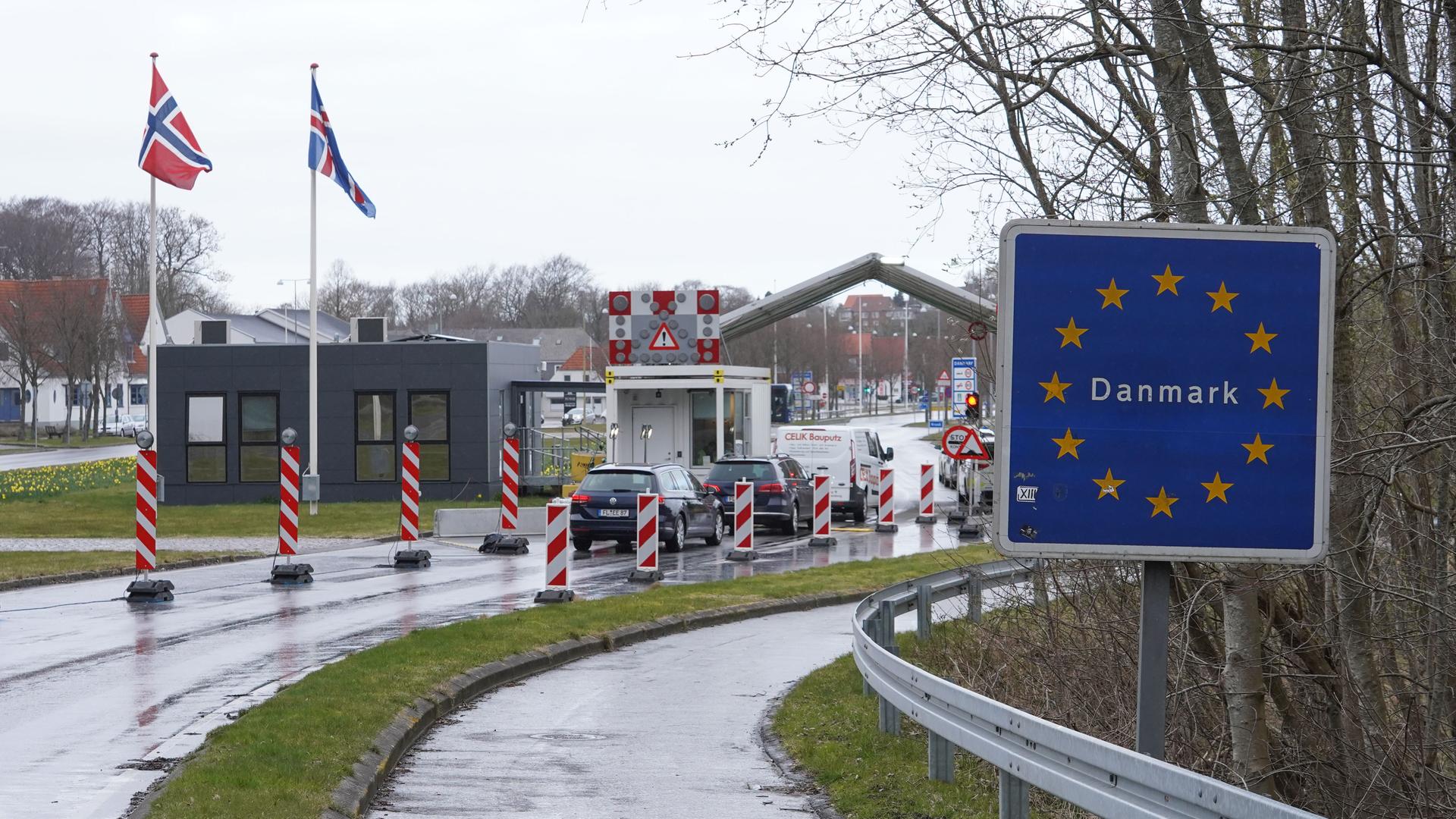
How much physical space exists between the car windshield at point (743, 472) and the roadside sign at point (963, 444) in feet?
13.6

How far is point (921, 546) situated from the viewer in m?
28.3

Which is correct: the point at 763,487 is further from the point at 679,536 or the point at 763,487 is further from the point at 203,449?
the point at 203,449

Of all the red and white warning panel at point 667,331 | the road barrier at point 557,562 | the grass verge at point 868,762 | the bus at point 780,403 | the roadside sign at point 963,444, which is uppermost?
the red and white warning panel at point 667,331

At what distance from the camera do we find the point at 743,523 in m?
25.6

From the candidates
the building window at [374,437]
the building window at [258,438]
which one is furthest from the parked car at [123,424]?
the building window at [374,437]

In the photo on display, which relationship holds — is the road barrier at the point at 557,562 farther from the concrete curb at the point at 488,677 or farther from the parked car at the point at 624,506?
the parked car at the point at 624,506

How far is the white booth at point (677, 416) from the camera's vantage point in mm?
35719

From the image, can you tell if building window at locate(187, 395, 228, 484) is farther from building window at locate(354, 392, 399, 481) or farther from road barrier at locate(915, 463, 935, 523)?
road barrier at locate(915, 463, 935, 523)

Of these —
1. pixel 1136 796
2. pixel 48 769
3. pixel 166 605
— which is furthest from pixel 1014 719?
pixel 166 605

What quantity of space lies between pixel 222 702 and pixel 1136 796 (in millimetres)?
8189

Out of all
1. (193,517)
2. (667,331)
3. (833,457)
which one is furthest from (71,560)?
(833,457)

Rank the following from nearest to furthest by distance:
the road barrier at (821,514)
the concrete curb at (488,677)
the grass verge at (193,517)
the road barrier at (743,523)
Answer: the concrete curb at (488,677)
the road barrier at (743,523)
the road barrier at (821,514)
the grass verge at (193,517)

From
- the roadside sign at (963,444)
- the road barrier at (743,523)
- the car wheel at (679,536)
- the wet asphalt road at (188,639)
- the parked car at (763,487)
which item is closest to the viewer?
the wet asphalt road at (188,639)

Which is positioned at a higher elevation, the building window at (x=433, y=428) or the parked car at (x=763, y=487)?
the building window at (x=433, y=428)
